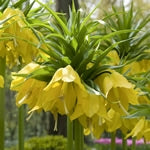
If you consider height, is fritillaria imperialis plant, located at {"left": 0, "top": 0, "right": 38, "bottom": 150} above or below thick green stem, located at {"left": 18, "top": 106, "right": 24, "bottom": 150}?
above

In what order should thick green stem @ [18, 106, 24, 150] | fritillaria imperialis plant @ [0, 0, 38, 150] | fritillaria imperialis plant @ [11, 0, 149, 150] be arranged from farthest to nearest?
thick green stem @ [18, 106, 24, 150]
fritillaria imperialis plant @ [0, 0, 38, 150]
fritillaria imperialis plant @ [11, 0, 149, 150]

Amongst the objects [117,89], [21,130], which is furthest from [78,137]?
[21,130]

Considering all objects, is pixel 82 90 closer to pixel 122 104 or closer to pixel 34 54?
pixel 122 104

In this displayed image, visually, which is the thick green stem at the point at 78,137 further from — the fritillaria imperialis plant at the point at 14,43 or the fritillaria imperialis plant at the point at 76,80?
the fritillaria imperialis plant at the point at 14,43

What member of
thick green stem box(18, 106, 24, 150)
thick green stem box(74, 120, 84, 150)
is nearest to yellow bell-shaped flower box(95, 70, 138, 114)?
thick green stem box(74, 120, 84, 150)

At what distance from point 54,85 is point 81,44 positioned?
0.18 metres

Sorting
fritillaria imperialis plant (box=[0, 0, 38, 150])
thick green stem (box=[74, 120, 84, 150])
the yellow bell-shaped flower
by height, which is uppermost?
fritillaria imperialis plant (box=[0, 0, 38, 150])

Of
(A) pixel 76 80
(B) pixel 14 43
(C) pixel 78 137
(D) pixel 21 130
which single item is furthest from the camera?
(D) pixel 21 130

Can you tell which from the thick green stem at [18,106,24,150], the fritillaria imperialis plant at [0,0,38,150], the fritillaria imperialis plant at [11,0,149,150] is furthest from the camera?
the thick green stem at [18,106,24,150]

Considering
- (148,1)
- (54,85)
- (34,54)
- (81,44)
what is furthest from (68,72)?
(148,1)

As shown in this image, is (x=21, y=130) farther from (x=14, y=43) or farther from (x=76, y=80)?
(x=76, y=80)

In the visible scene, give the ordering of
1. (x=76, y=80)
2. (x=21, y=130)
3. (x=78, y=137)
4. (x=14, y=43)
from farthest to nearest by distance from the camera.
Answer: (x=21, y=130)
(x=14, y=43)
(x=78, y=137)
(x=76, y=80)

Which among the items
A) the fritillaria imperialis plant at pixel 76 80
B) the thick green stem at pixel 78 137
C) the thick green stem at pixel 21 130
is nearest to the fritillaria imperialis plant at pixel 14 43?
the thick green stem at pixel 21 130

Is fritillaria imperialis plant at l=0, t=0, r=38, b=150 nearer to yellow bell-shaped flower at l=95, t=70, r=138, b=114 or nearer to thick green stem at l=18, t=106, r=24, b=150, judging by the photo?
thick green stem at l=18, t=106, r=24, b=150
